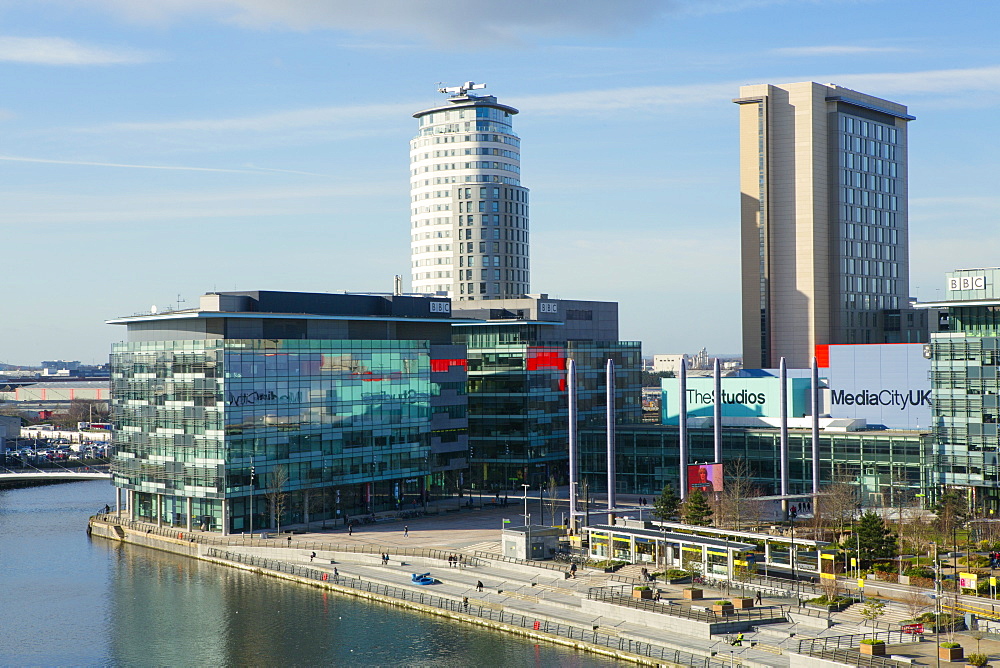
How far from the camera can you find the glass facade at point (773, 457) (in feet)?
415

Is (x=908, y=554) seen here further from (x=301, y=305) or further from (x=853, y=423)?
(x=301, y=305)

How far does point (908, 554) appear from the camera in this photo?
9569 cm

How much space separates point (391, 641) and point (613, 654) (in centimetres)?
1613

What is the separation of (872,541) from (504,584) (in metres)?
28.7

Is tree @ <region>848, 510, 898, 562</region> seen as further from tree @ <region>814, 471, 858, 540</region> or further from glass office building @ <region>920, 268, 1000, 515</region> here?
glass office building @ <region>920, 268, 1000, 515</region>

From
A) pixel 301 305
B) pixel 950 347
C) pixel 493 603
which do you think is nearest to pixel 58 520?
pixel 301 305

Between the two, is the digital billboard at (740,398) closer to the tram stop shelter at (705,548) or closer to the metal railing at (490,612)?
the tram stop shelter at (705,548)

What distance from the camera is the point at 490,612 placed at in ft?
287

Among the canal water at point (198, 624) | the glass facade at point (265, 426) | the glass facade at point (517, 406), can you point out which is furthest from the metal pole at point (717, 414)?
the canal water at point (198, 624)

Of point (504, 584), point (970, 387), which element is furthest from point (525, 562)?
point (970, 387)

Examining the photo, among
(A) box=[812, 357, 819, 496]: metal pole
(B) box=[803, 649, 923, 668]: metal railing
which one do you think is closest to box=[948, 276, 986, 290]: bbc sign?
(A) box=[812, 357, 819, 496]: metal pole

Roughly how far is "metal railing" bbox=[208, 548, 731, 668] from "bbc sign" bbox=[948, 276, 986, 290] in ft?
180

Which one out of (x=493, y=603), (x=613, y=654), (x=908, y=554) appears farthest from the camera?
(x=908, y=554)

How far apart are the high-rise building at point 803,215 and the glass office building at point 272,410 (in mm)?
60154
